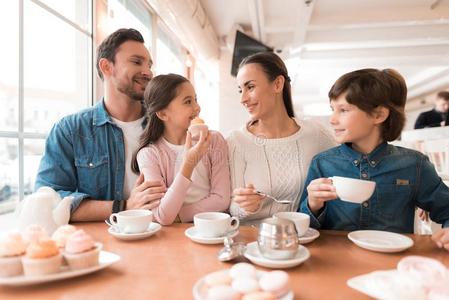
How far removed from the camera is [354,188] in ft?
Answer: 3.08

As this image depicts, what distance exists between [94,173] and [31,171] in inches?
18.7

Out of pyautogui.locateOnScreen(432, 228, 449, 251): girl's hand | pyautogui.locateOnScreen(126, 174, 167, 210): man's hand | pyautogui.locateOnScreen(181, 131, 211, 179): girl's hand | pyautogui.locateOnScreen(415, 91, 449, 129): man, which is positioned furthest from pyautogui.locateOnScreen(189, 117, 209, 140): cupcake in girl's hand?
pyautogui.locateOnScreen(415, 91, 449, 129): man

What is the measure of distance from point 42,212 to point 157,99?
0.71m

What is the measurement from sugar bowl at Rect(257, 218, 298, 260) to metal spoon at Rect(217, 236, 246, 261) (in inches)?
3.4

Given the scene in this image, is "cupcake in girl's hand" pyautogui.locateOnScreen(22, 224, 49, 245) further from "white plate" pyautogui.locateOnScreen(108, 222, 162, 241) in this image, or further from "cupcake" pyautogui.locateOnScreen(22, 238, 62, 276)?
"white plate" pyautogui.locateOnScreen(108, 222, 162, 241)

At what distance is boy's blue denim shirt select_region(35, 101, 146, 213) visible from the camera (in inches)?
62.6

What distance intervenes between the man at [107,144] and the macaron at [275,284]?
76 cm

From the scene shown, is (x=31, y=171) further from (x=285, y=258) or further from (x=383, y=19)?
(x=383, y=19)

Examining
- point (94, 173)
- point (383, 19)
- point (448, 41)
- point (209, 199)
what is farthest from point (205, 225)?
point (448, 41)

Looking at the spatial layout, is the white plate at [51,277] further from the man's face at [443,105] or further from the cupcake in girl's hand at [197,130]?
the man's face at [443,105]

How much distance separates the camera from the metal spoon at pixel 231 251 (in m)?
0.89

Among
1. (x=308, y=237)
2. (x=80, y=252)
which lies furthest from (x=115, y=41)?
(x=308, y=237)

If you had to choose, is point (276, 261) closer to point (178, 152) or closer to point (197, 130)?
point (197, 130)

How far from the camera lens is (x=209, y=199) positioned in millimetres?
1453
